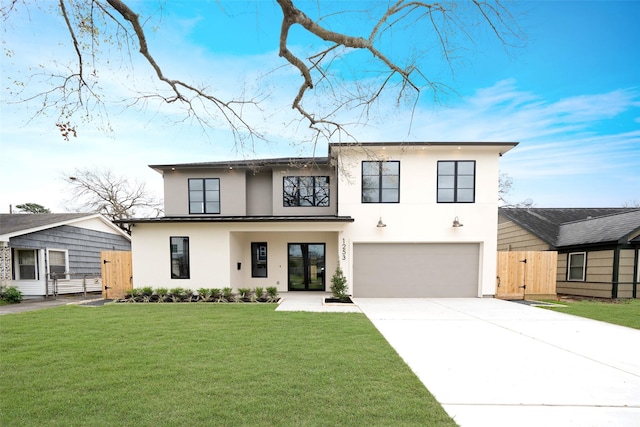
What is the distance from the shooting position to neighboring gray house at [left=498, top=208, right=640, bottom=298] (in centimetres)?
1040

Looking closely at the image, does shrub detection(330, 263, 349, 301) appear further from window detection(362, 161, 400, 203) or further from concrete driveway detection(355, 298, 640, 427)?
window detection(362, 161, 400, 203)

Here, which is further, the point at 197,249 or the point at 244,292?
the point at 197,249

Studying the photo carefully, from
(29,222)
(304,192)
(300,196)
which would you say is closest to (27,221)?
(29,222)

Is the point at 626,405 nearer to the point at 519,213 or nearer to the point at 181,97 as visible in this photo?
the point at 181,97

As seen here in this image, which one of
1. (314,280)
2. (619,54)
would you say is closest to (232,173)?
(314,280)

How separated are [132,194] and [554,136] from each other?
2942 centimetres

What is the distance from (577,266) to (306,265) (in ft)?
38.5

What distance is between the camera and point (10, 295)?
33.1ft

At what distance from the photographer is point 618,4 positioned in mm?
5727

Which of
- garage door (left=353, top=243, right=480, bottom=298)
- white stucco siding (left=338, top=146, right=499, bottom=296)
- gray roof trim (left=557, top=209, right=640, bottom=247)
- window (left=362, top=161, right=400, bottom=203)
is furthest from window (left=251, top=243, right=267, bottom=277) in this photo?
gray roof trim (left=557, top=209, right=640, bottom=247)

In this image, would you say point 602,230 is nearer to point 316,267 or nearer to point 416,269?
point 416,269

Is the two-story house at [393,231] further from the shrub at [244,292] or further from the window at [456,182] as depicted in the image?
the shrub at [244,292]

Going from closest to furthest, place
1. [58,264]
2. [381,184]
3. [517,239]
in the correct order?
[381,184]
[58,264]
[517,239]

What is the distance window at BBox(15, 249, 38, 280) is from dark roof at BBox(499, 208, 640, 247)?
73.4ft
